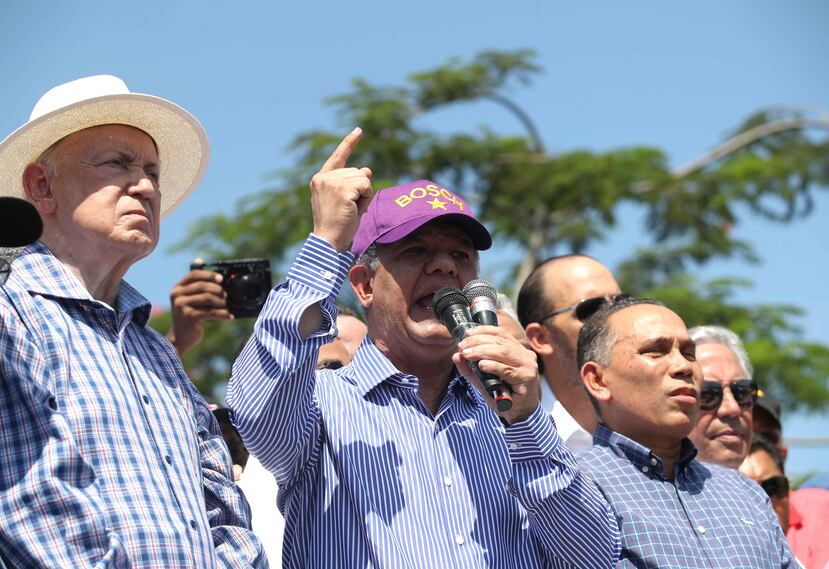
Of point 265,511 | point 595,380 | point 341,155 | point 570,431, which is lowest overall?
point 570,431

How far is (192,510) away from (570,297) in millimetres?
3000

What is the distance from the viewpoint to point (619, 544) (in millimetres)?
3604

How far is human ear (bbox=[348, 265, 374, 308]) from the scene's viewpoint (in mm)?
3816

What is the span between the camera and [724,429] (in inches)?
217

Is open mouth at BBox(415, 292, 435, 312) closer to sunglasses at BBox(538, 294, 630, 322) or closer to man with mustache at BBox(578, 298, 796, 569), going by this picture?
man with mustache at BBox(578, 298, 796, 569)

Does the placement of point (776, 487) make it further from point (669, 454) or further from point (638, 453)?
point (638, 453)

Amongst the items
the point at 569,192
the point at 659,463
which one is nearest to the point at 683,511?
the point at 659,463

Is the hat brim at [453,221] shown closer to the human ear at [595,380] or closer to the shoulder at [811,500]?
the human ear at [595,380]

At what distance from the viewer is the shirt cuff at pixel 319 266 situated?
3.24m

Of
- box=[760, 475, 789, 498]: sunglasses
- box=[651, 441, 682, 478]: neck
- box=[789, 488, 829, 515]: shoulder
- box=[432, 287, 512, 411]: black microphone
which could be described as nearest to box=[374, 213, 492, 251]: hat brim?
box=[432, 287, 512, 411]: black microphone

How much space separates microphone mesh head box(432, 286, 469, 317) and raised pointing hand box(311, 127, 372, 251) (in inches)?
13.0

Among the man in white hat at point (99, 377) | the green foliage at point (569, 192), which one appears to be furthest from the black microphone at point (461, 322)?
the green foliage at point (569, 192)

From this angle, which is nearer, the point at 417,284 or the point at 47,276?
the point at 47,276

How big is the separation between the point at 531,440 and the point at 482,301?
43 cm
